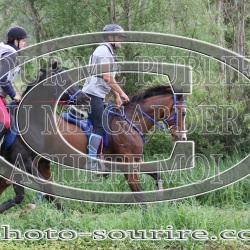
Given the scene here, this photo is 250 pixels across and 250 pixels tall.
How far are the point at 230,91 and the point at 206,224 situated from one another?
3630 mm

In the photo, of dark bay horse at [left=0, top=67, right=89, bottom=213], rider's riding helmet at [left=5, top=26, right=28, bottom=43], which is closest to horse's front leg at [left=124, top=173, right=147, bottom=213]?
dark bay horse at [left=0, top=67, right=89, bottom=213]

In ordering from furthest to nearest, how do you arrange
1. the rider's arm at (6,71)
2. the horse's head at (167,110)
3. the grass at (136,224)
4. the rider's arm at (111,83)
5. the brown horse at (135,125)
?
the horse's head at (167,110) < the brown horse at (135,125) < the rider's arm at (111,83) < the rider's arm at (6,71) < the grass at (136,224)

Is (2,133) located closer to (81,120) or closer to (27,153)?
(27,153)

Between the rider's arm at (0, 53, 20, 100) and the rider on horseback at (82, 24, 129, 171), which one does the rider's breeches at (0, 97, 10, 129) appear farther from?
the rider on horseback at (82, 24, 129, 171)

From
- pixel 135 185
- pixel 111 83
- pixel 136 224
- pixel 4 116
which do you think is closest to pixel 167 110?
pixel 111 83

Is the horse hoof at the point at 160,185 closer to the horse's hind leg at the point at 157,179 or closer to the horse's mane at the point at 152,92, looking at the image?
the horse's hind leg at the point at 157,179

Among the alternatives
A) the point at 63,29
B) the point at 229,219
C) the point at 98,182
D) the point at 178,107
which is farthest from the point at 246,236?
the point at 63,29

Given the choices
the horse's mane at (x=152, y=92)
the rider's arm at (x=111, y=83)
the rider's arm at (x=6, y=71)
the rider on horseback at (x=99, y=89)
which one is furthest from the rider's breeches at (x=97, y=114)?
the rider's arm at (x=6, y=71)

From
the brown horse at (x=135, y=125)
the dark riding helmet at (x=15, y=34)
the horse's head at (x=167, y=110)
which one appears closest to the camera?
the dark riding helmet at (x=15, y=34)

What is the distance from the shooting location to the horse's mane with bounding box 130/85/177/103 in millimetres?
7895

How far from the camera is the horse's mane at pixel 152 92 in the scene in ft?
25.9

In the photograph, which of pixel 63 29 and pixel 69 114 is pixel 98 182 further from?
pixel 63 29

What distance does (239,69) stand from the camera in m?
8.98

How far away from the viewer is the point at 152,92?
7.95 meters
